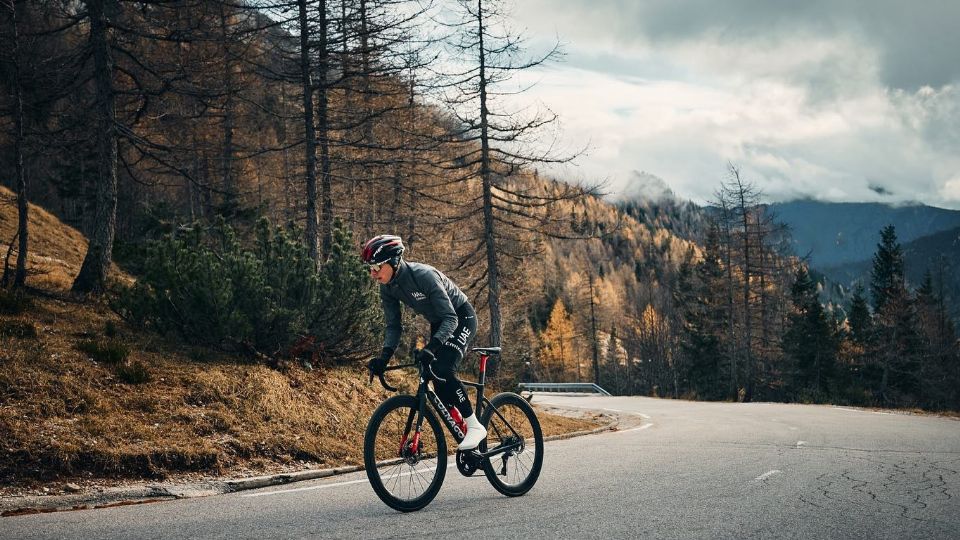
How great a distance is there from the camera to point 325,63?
698 inches

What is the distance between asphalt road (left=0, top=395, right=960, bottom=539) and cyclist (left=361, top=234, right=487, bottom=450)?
915 mm

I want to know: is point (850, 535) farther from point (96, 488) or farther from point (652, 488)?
point (96, 488)

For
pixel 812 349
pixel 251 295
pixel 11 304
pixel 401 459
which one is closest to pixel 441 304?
pixel 401 459

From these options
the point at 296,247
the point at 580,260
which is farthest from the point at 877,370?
the point at 580,260

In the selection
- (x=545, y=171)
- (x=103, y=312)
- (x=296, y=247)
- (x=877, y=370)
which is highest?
(x=545, y=171)

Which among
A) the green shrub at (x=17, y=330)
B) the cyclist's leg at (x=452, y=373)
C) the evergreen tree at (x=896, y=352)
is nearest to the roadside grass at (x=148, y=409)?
the green shrub at (x=17, y=330)

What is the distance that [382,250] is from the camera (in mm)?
5797

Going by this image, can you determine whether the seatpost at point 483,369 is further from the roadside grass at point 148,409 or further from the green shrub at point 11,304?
the green shrub at point 11,304

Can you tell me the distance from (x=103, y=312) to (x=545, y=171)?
14.5 m

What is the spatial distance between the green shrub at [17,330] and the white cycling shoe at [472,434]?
23.1ft

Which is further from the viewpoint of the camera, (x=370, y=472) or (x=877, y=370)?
(x=877, y=370)

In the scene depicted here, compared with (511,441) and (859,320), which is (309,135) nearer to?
(511,441)

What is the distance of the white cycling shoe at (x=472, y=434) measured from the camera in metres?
6.17

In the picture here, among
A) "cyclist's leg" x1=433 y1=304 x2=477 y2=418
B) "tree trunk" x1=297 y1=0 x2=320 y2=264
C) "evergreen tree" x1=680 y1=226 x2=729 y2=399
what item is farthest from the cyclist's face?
"evergreen tree" x1=680 y1=226 x2=729 y2=399
